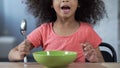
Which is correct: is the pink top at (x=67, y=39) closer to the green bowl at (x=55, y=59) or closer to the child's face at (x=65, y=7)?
the child's face at (x=65, y=7)

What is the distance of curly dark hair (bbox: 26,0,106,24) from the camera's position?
1478 mm

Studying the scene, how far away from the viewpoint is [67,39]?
129cm

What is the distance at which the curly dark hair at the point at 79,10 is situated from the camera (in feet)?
4.85

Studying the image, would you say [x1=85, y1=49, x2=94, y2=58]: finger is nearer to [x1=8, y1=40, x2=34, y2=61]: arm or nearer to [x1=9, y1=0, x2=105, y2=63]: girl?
[x1=9, y1=0, x2=105, y2=63]: girl

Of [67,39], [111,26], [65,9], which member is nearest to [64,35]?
[67,39]

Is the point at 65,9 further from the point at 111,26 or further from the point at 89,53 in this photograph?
the point at 111,26

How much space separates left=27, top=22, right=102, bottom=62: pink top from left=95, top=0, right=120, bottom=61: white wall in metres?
0.89

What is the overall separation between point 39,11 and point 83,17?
0.27 m

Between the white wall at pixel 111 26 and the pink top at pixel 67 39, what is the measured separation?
2.92 ft

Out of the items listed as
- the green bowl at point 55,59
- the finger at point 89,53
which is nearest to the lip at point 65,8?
the finger at point 89,53

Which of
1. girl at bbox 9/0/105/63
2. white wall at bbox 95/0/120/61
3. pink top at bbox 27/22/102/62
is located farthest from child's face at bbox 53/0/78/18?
white wall at bbox 95/0/120/61

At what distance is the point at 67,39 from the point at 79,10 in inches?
10.8

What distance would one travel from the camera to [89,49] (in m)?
1.09

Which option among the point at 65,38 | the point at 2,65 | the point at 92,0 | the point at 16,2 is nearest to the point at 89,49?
the point at 65,38
